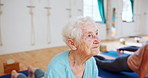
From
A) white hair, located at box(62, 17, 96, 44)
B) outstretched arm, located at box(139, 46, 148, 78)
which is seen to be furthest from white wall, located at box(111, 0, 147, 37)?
white hair, located at box(62, 17, 96, 44)

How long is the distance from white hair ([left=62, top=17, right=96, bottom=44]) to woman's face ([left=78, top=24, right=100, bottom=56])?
0.02 m

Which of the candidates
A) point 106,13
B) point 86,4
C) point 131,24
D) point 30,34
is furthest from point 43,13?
point 131,24

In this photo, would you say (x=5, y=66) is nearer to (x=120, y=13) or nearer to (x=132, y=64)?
(x=132, y=64)

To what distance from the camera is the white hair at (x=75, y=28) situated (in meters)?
0.79

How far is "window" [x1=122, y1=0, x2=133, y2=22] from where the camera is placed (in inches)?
289

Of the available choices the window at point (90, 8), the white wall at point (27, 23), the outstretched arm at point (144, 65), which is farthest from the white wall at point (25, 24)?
the outstretched arm at point (144, 65)

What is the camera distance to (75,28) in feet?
2.61

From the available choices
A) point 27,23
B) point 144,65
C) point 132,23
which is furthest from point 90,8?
point 144,65

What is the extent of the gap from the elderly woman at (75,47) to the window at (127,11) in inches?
276

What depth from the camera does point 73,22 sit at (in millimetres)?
816

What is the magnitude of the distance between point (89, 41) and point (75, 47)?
90 mm

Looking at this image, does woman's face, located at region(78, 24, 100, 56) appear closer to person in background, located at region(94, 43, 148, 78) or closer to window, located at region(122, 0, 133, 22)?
person in background, located at region(94, 43, 148, 78)

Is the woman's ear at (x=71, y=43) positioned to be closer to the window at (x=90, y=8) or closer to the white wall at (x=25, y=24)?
the white wall at (x=25, y=24)

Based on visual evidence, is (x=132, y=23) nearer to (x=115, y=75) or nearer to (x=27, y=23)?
(x=27, y=23)
